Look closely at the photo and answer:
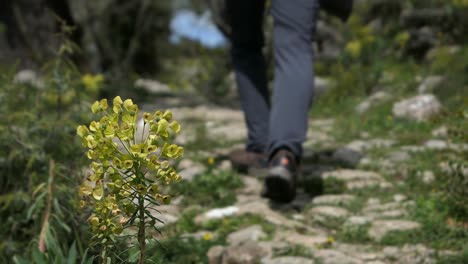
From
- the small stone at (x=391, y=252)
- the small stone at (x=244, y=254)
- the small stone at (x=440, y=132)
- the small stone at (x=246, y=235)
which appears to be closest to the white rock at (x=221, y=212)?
the small stone at (x=246, y=235)

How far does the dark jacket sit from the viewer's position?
333 centimetres

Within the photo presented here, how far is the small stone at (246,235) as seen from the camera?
260 cm

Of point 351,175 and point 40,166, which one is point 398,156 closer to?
point 351,175

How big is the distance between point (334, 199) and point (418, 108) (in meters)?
2.19

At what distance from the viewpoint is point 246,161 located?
3.76m

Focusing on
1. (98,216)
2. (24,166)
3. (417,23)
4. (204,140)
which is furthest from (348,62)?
(98,216)

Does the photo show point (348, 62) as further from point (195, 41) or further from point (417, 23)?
point (195, 41)

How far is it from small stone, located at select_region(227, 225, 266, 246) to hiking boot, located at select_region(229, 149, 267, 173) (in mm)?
966

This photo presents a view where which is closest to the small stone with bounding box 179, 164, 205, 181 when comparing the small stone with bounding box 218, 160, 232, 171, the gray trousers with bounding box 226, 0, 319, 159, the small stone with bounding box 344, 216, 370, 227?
the small stone with bounding box 218, 160, 232, 171

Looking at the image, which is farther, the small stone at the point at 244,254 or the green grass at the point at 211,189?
the green grass at the point at 211,189

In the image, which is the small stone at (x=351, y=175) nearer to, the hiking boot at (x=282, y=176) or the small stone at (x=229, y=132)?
the hiking boot at (x=282, y=176)

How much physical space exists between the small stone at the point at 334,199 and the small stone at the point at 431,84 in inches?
108

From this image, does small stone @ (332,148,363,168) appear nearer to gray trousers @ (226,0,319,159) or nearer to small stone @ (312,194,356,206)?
small stone @ (312,194,356,206)

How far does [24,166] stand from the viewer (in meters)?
2.65
